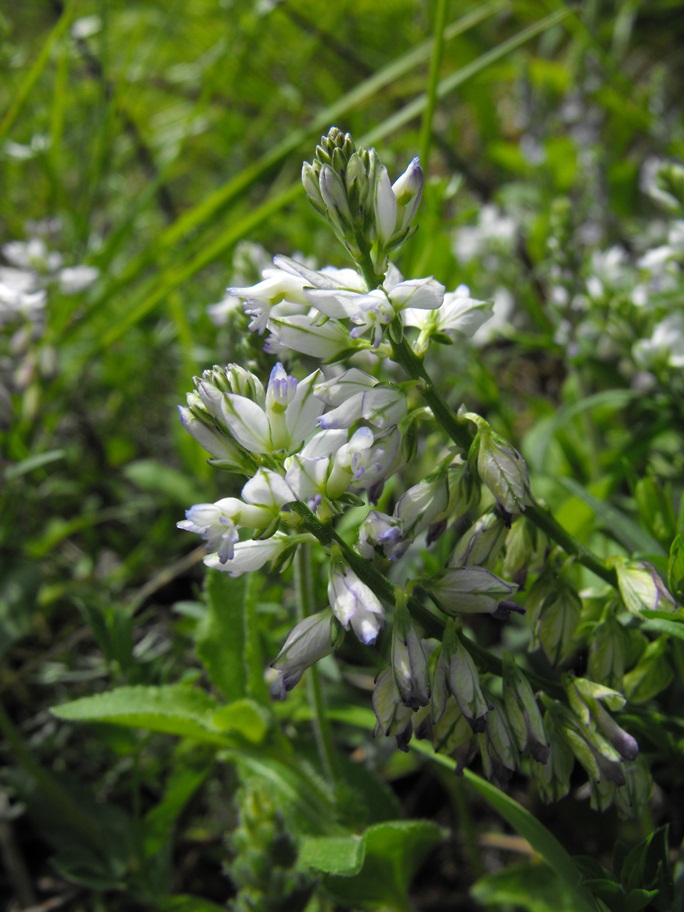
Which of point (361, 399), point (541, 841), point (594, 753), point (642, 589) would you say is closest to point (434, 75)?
point (361, 399)

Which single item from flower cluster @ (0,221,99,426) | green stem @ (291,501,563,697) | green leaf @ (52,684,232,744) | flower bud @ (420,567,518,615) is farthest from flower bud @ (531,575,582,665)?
flower cluster @ (0,221,99,426)

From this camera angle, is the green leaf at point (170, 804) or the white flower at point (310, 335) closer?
the white flower at point (310, 335)

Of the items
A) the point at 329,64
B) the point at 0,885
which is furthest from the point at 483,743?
the point at 329,64

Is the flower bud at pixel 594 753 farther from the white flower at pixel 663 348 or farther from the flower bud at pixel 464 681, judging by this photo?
the white flower at pixel 663 348

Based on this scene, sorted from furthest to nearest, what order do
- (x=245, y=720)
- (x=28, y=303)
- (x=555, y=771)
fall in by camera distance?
(x=28, y=303) → (x=245, y=720) → (x=555, y=771)

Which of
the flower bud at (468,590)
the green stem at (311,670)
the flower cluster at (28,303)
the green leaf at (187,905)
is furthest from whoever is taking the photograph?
the flower cluster at (28,303)

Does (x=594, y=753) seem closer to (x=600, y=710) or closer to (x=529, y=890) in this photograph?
(x=600, y=710)

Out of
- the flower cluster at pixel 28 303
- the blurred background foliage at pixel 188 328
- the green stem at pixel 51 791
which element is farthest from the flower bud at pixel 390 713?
the flower cluster at pixel 28 303
